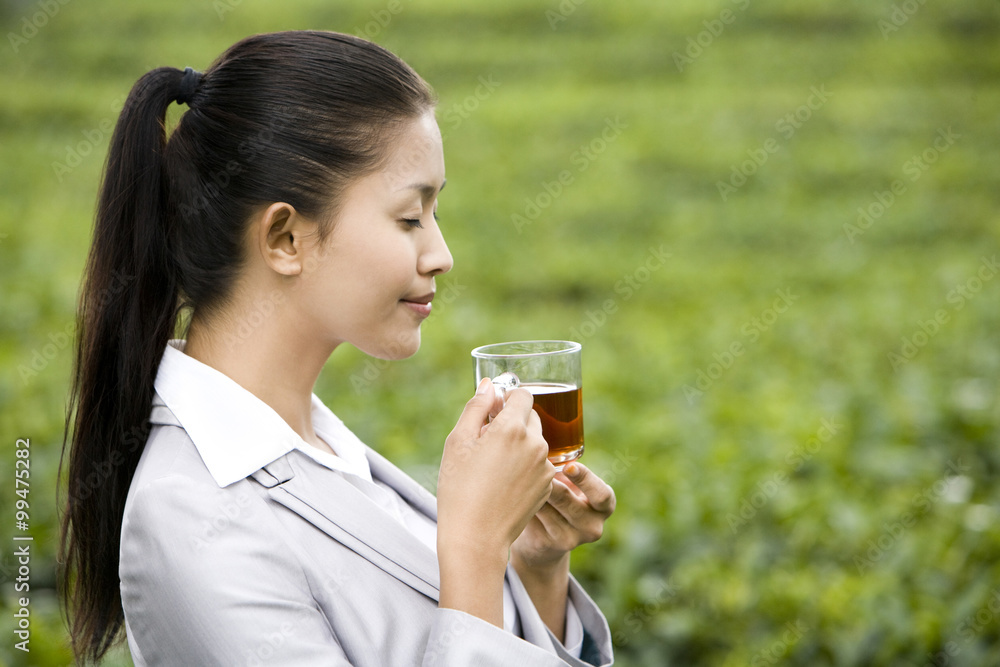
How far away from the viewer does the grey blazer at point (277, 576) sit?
48.9 inches

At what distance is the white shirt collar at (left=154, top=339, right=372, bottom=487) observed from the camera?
4.56 ft

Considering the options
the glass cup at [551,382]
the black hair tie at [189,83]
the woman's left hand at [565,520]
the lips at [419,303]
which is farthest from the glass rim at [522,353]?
the black hair tie at [189,83]

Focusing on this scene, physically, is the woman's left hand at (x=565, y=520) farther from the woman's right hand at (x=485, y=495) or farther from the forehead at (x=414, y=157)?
the forehead at (x=414, y=157)

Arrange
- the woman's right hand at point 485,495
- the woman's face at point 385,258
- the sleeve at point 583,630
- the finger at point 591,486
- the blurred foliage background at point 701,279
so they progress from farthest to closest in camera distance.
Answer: the blurred foliage background at point 701,279 < the sleeve at point 583,630 < the finger at point 591,486 < the woman's face at point 385,258 < the woman's right hand at point 485,495

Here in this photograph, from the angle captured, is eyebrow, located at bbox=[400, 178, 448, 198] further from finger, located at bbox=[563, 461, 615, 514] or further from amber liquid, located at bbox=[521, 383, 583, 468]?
finger, located at bbox=[563, 461, 615, 514]

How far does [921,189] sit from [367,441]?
754 centimetres

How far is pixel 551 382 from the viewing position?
159cm

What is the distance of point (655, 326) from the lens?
253 inches

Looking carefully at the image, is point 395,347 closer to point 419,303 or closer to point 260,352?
point 419,303

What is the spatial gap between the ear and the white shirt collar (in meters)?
0.21

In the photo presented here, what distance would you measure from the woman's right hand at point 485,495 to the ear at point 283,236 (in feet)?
1.22

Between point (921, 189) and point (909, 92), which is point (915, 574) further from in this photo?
point (909, 92)

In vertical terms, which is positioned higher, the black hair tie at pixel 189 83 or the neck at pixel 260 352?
the black hair tie at pixel 189 83

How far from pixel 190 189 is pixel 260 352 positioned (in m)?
0.30
